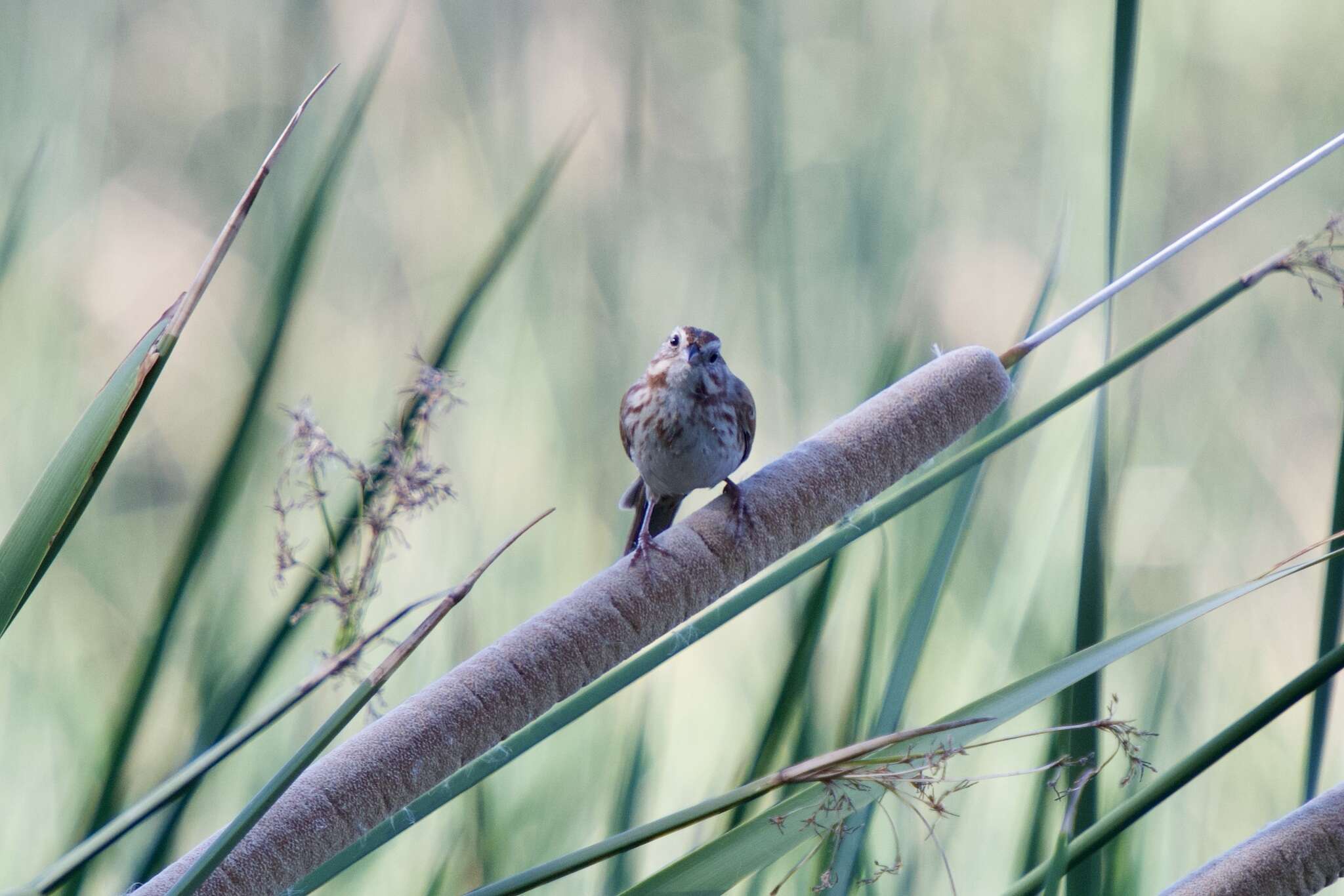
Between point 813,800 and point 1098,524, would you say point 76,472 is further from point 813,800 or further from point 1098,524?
point 1098,524

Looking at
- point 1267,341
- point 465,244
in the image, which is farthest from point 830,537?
point 1267,341

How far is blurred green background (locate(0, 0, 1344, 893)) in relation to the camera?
1.57 metres

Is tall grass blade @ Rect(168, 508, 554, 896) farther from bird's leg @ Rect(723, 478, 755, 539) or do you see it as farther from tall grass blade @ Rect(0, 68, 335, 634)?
bird's leg @ Rect(723, 478, 755, 539)

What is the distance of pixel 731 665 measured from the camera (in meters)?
1.84

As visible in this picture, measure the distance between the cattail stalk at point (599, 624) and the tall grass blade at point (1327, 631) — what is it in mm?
265

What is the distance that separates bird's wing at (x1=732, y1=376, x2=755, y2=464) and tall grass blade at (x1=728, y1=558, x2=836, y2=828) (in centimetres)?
29

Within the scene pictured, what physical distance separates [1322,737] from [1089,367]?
3.90 feet

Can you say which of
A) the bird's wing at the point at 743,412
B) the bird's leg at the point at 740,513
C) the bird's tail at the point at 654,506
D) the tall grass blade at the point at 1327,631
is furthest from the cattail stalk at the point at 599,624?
the bird's tail at the point at 654,506

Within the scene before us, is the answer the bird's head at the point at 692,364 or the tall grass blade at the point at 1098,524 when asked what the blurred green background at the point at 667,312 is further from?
the tall grass blade at the point at 1098,524

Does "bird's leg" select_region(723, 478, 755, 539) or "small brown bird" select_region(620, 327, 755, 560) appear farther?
"small brown bird" select_region(620, 327, 755, 560)

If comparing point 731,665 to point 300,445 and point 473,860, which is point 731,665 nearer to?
point 473,860

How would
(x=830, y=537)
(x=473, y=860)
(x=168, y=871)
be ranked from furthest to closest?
1. (x=473, y=860)
2. (x=830, y=537)
3. (x=168, y=871)

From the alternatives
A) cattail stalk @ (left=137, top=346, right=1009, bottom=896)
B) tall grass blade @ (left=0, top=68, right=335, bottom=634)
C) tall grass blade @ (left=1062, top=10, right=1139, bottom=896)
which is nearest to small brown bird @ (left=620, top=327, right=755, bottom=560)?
cattail stalk @ (left=137, top=346, right=1009, bottom=896)

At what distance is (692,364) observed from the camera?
3.86 ft
